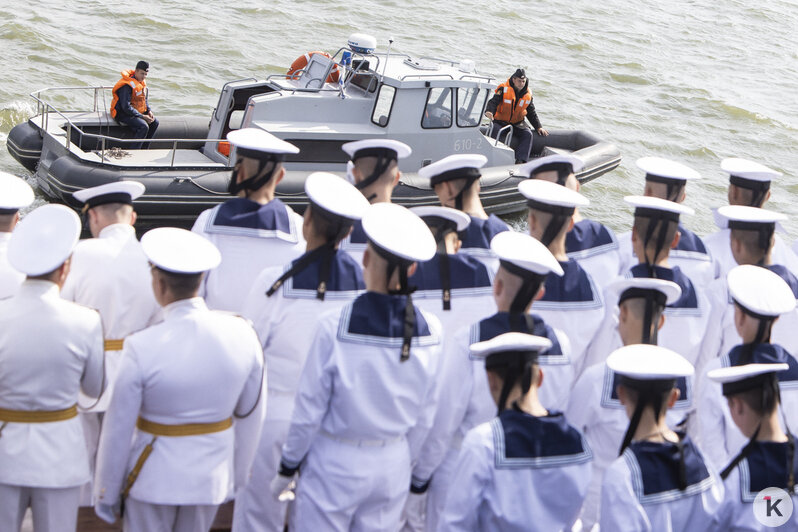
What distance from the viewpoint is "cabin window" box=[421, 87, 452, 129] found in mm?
9492

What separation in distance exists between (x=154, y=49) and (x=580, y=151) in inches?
297

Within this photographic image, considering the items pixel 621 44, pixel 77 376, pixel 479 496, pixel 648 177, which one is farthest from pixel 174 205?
pixel 621 44

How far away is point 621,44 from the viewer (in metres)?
19.4

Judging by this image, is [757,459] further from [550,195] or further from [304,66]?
[304,66]

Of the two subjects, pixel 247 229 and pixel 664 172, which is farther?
pixel 664 172

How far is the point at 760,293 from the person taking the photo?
3.45 m

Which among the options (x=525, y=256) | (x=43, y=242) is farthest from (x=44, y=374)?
(x=525, y=256)

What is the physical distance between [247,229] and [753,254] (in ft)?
7.29

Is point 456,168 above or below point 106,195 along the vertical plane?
above

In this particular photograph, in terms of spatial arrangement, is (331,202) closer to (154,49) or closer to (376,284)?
(376,284)

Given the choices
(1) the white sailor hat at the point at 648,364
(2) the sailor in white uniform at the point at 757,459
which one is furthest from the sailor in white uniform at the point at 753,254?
(1) the white sailor hat at the point at 648,364

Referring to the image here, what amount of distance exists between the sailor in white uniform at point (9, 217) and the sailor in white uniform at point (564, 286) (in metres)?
1.90

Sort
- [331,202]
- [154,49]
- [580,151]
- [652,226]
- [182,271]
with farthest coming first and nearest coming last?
1. [154,49]
2. [580,151]
3. [652,226]
4. [331,202]
5. [182,271]
